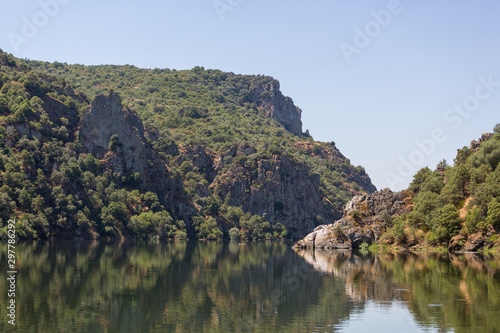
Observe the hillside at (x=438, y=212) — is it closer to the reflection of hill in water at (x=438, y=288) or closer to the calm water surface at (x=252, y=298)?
the reflection of hill in water at (x=438, y=288)

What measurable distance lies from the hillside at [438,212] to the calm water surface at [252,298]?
18.9 m

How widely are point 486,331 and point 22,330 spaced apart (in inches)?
997

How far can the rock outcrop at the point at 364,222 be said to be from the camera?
122 meters

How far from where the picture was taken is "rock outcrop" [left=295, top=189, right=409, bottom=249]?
122m

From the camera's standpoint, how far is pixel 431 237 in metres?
98.4

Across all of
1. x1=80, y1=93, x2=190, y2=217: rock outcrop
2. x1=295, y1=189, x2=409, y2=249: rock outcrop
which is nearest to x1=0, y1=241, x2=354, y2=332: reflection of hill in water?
x1=295, y1=189, x2=409, y2=249: rock outcrop

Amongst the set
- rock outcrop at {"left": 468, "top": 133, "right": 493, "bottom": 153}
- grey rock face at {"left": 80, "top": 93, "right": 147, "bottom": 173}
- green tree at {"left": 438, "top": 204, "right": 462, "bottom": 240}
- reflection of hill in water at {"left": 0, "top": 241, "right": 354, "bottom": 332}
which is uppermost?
grey rock face at {"left": 80, "top": 93, "right": 147, "bottom": 173}

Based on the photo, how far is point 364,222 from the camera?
125m

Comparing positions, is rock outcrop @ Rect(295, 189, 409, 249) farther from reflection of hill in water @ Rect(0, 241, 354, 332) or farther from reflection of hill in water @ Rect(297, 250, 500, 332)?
reflection of hill in water @ Rect(0, 241, 354, 332)

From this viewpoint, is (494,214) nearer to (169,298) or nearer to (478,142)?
(478,142)

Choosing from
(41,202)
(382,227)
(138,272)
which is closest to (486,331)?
(138,272)

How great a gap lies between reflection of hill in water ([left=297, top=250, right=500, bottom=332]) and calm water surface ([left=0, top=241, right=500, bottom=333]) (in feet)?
0.27

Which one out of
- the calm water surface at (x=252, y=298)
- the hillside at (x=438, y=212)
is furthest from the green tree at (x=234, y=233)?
the calm water surface at (x=252, y=298)

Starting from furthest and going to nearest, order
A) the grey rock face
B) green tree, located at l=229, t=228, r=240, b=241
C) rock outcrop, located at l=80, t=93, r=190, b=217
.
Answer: green tree, located at l=229, t=228, r=240, b=241 → rock outcrop, located at l=80, t=93, r=190, b=217 → the grey rock face
